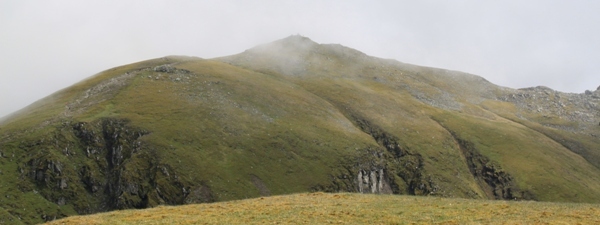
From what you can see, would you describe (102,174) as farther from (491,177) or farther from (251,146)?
(491,177)

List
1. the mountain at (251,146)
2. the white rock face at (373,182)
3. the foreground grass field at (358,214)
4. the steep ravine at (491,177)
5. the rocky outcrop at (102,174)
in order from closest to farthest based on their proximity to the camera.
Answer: the foreground grass field at (358,214) < the rocky outcrop at (102,174) < the mountain at (251,146) < the white rock face at (373,182) < the steep ravine at (491,177)

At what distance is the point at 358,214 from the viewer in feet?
136

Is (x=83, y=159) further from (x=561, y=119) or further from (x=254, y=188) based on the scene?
(x=561, y=119)

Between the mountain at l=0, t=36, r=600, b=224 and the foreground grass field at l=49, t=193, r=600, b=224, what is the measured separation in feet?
124

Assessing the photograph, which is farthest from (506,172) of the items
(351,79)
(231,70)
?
(231,70)

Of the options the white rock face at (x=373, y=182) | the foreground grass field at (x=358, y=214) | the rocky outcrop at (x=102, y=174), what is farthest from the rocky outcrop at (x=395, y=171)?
the foreground grass field at (x=358, y=214)

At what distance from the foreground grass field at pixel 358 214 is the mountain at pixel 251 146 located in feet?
124

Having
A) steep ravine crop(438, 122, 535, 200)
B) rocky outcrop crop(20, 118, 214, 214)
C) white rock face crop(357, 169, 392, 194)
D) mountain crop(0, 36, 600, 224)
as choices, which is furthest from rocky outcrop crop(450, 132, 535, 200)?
rocky outcrop crop(20, 118, 214, 214)

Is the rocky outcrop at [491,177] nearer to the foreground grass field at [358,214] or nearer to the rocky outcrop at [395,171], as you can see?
the rocky outcrop at [395,171]

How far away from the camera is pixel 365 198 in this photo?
52688mm

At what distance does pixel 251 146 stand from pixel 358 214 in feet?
213

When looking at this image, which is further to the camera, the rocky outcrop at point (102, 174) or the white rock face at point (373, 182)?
the white rock face at point (373, 182)

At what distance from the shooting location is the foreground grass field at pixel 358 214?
38.5 m

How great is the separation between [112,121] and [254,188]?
1352 inches
